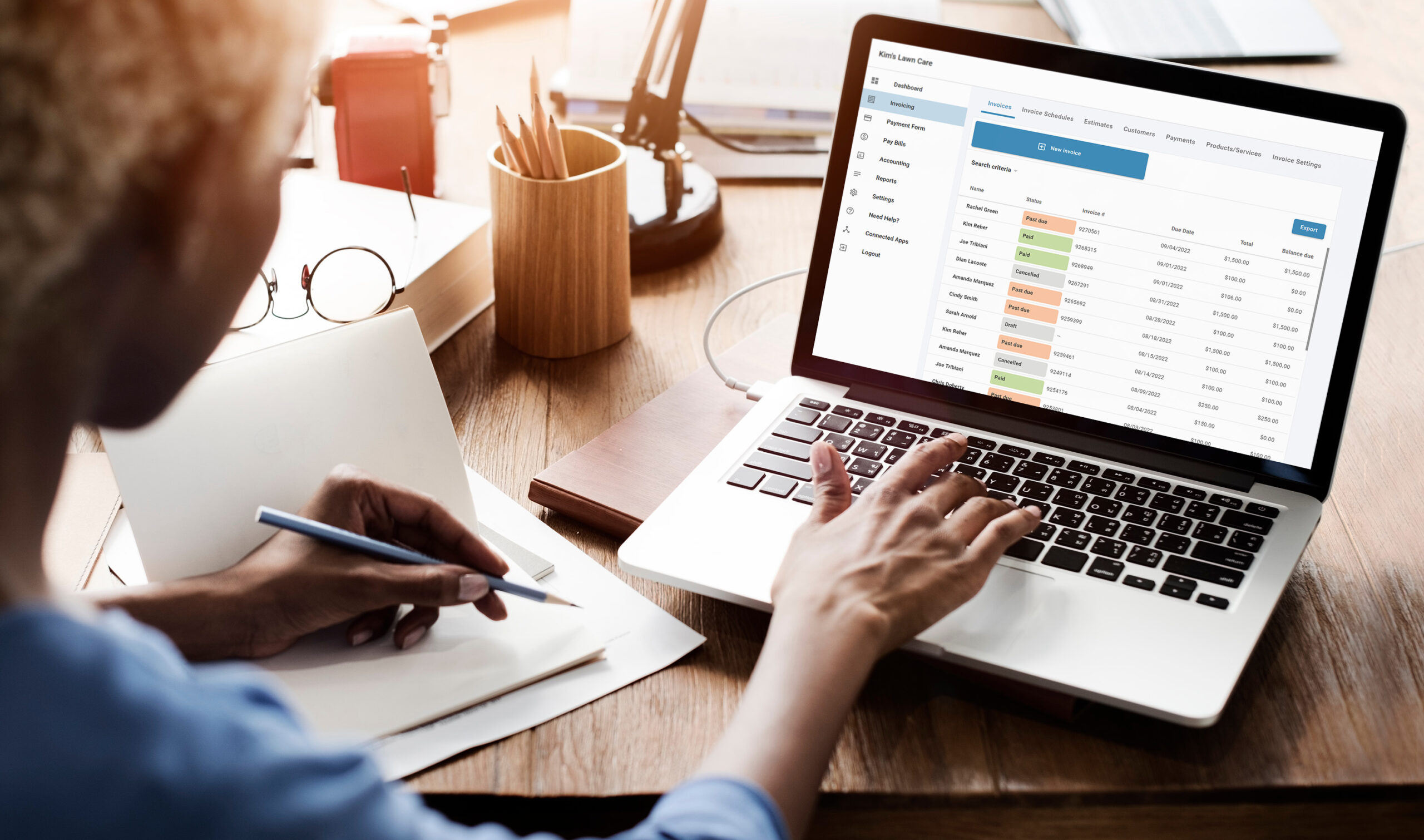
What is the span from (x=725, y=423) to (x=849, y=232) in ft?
0.62

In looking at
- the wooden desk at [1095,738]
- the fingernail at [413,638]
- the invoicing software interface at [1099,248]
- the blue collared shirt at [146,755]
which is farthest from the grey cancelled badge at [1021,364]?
the blue collared shirt at [146,755]

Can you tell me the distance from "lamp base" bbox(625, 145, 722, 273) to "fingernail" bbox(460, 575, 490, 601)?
566mm

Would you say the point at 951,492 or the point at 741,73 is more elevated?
the point at 741,73

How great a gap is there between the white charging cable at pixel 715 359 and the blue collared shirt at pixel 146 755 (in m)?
0.56

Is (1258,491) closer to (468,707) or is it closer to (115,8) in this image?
(468,707)

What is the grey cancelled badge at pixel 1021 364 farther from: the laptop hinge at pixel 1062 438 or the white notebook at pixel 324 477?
the white notebook at pixel 324 477

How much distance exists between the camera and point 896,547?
681 mm

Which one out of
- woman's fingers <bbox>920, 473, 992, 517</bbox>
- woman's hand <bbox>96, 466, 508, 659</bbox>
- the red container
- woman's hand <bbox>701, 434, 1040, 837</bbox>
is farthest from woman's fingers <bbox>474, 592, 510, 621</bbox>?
the red container

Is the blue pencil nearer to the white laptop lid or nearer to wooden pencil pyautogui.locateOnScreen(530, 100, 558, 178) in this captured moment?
the white laptop lid

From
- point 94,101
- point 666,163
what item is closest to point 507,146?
point 666,163

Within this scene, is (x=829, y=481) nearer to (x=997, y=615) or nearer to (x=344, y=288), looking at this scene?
(x=997, y=615)

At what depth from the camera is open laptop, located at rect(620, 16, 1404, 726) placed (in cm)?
71

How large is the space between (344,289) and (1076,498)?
646 millimetres

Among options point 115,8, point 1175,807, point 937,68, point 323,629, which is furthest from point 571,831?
point 937,68
